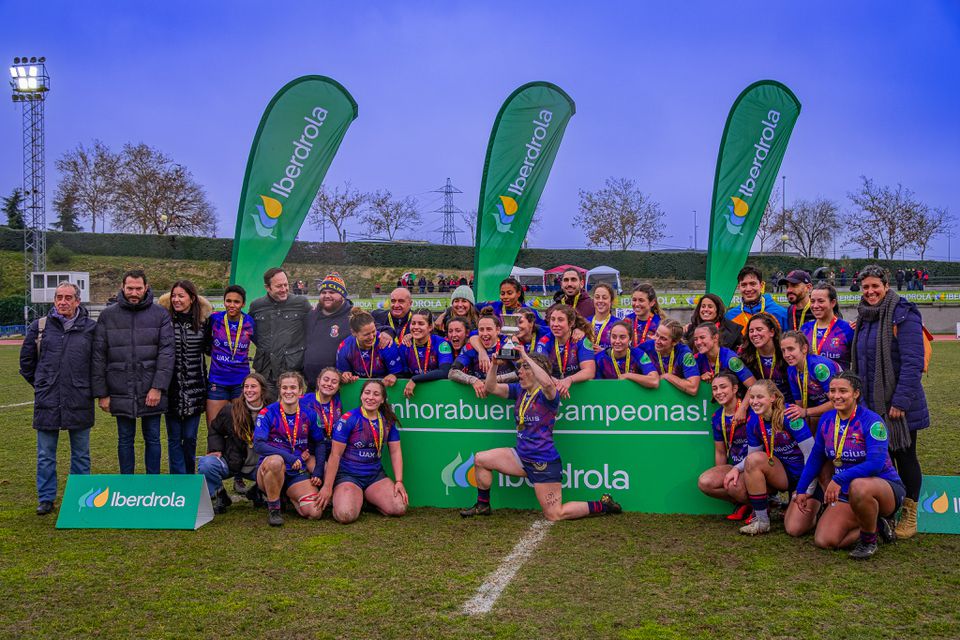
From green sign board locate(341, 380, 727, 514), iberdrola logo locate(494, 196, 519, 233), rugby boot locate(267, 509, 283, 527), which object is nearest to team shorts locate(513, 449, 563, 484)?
green sign board locate(341, 380, 727, 514)

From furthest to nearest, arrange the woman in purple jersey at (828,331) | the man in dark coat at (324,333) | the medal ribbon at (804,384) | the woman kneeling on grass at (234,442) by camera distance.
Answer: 1. the man in dark coat at (324,333)
2. the woman kneeling on grass at (234,442)
3. the woman in purple jersey at (828,331)
4. the medal ribbon at (804,384)

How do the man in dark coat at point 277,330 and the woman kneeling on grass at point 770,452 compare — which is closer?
the woman kneeling on grass at point 770,452

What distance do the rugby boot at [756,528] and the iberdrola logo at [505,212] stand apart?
5.97 metres

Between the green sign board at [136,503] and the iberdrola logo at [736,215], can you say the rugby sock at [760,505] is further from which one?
the iberdrola logo at [736,215]

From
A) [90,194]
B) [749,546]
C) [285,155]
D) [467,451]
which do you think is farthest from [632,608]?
[90,194]

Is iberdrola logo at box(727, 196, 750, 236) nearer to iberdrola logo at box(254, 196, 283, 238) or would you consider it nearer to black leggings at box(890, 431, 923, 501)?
black leggings at box(890, 431, 923, 501)

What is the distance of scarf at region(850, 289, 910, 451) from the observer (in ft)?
17.0

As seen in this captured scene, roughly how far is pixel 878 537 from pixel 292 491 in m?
3.95

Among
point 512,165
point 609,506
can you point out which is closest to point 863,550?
point 609,506

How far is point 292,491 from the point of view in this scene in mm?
5832

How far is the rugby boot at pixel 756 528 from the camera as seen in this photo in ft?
17.3

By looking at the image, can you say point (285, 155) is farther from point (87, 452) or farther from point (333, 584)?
point (333, 584)

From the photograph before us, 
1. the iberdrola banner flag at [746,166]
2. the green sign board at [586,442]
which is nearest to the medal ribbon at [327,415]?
the green sign board at [586,442]

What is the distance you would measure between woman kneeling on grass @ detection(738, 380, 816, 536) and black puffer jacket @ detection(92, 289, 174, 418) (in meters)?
4.30
